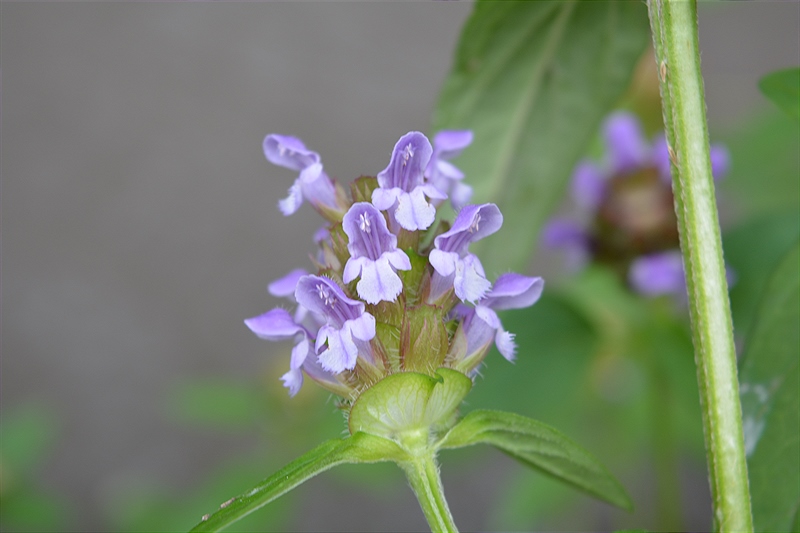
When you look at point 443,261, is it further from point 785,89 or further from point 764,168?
point 764,168

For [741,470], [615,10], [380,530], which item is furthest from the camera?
[380,530]

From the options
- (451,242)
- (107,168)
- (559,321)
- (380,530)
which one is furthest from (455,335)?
(107,168)

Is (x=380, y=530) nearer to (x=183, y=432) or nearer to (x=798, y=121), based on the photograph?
(x=183, y=432)

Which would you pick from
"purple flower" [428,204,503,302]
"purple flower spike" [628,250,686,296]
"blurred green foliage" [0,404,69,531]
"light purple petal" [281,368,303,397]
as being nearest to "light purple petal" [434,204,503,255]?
"purple flower" [428,204,503,302]

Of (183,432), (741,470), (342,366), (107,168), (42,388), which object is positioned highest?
(107,168)

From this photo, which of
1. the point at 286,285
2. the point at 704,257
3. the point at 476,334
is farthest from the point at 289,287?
the point at 704,257

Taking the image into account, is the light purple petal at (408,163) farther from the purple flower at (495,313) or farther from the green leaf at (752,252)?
the green leaf at (752,252)

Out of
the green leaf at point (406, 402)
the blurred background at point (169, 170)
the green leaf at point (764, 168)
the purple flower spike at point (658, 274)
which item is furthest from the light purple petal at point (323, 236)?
the blurred background at point (169, 170)
